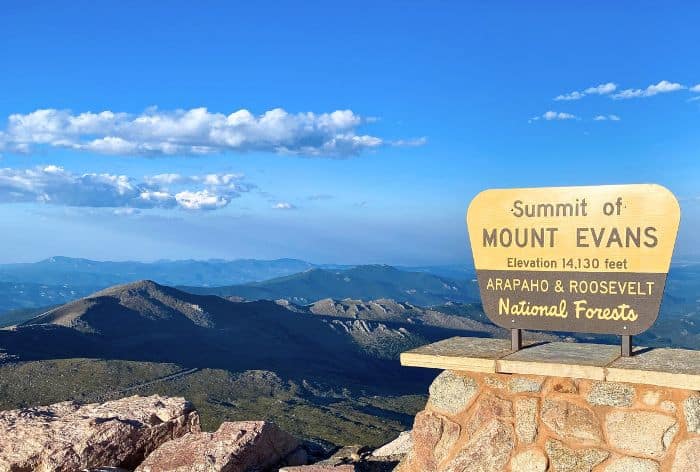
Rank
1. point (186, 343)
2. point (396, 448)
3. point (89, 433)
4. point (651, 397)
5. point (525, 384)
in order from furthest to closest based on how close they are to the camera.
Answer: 1. point (186, 343)
2. point (396, 448)
3. point (89, 433)
4. point (525, 384)
5. point (651, 397)

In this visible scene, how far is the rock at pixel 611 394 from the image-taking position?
32.7 feet

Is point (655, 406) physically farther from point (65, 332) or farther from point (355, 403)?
point (65, 332)

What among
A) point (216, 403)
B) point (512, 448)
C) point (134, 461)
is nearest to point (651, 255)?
point (512, 448)

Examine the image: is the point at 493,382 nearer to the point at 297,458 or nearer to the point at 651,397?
the point at 651,397

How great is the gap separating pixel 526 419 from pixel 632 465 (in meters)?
1.57

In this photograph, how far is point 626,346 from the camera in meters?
10.8

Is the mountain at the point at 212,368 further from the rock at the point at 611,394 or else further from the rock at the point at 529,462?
the rock at the point at 611,394

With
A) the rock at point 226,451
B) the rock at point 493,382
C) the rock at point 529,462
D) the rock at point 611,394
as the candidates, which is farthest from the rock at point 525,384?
the rock at point 226,451

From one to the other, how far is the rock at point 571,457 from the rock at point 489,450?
0.59 metres

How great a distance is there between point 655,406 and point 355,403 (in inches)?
4734

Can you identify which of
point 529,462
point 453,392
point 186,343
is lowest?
point 186,343

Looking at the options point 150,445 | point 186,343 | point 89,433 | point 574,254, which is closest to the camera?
point 574,254

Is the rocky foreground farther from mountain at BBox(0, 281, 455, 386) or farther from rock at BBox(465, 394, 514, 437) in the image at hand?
mountain at BBox(0, 281, 455, 386)

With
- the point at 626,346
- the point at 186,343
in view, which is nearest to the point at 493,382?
the point at 626,346
